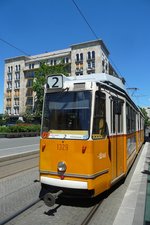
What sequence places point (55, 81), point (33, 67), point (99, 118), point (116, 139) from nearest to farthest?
point (99, 118)
point (55, 81)
point (116, 139)
point (33, 67)

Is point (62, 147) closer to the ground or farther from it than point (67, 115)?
closer to the ground

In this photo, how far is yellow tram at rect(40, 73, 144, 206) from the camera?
6098mm

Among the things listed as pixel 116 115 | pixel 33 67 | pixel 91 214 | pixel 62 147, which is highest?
pixel 33 67

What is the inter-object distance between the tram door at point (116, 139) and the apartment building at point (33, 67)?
72.2 m

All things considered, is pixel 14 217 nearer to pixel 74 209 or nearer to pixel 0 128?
pixel 74 209

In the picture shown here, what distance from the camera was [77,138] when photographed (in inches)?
245

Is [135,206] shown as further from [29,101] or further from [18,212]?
[29,101]

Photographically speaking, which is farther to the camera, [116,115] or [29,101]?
[29,101]

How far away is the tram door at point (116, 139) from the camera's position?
23.5ft

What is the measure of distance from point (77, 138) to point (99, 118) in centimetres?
70

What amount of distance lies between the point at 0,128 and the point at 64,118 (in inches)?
1403

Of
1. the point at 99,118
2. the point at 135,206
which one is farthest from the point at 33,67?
the point at 135,206

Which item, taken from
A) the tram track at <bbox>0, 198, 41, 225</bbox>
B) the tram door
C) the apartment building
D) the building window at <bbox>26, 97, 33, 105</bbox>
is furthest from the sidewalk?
the building window at <bbox>26, 97, 33, 105</bbox>

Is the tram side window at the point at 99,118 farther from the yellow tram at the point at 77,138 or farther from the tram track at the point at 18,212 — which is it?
the tram track at the point at 18,212
